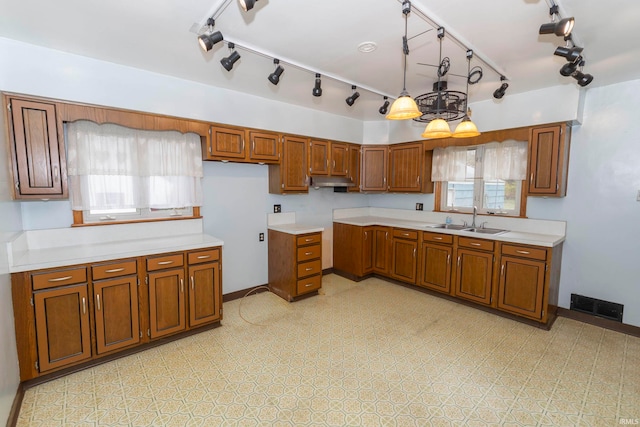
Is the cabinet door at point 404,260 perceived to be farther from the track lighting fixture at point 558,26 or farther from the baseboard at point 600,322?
the track lighting fixture at point 558,26

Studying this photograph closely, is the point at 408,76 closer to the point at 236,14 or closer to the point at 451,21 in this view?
the point at 451,21

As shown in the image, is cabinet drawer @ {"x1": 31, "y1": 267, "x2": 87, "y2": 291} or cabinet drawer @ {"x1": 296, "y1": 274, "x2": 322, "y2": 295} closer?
cabinet drawer @ {"x1": 31, "y1": 267, "x2": 87, "y2": 291}

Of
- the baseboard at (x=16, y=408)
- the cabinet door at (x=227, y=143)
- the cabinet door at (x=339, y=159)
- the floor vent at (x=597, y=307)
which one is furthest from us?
the cabinet door at (x=339, y=159)

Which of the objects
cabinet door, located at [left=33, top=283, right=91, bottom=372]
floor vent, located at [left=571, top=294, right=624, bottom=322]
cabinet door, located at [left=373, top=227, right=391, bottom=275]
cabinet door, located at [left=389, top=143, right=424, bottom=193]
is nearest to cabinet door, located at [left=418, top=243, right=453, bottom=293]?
cabinet door, located at [left=373, top=227, right=391, bottom=275]

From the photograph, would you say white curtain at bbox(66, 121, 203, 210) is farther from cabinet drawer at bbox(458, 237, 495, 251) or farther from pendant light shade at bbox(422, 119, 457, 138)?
cabinet drawer at bbox(458, 237, 495, 251)

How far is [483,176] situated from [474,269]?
4.58 feet

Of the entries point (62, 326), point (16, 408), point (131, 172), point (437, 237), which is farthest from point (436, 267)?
point (16, 408)

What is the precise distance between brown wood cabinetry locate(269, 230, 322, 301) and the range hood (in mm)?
757

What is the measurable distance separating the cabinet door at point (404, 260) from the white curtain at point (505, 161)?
145 centimetres

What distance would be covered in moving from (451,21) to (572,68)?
979 millimetres

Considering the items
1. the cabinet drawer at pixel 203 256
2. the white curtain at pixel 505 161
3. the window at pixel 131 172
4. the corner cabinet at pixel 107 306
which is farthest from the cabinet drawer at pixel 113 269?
the white curtain at pixel 505 161

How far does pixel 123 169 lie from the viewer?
117 inches

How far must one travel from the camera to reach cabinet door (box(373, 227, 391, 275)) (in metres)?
4.61

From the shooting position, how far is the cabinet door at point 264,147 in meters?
3.65
